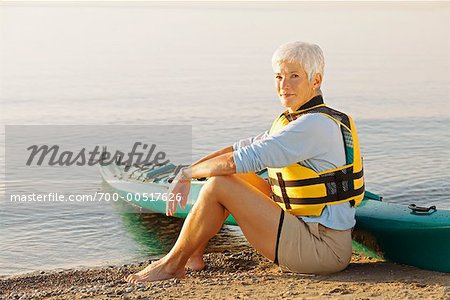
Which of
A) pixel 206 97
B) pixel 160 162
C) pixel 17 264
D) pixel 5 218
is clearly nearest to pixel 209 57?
pixel 206 97

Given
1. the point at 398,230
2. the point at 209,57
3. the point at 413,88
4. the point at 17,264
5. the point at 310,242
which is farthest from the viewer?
the point at 209,57

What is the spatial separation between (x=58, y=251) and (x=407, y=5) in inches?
797

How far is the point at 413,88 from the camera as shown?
41.5 feet

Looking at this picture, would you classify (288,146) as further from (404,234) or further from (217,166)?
(404,234)

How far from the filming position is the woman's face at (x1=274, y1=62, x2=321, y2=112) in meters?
4.29

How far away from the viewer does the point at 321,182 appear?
14.0ft

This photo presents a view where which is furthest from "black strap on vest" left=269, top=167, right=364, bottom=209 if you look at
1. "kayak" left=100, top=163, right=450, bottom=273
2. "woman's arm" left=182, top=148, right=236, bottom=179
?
"kayak" left=100, top=163, right=450, bottom=273

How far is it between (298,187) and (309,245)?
11.6 inches

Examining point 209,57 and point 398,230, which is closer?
point 398,230

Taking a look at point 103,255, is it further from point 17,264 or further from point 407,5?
point 407,5

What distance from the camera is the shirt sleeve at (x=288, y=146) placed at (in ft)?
13.6

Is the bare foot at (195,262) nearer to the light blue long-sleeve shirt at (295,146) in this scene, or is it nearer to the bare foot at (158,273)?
the bare foot at (158,273)

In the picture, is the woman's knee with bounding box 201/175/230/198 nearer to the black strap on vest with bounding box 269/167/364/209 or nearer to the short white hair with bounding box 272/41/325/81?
the black strap on vest with bounding box 269/167/364/209
